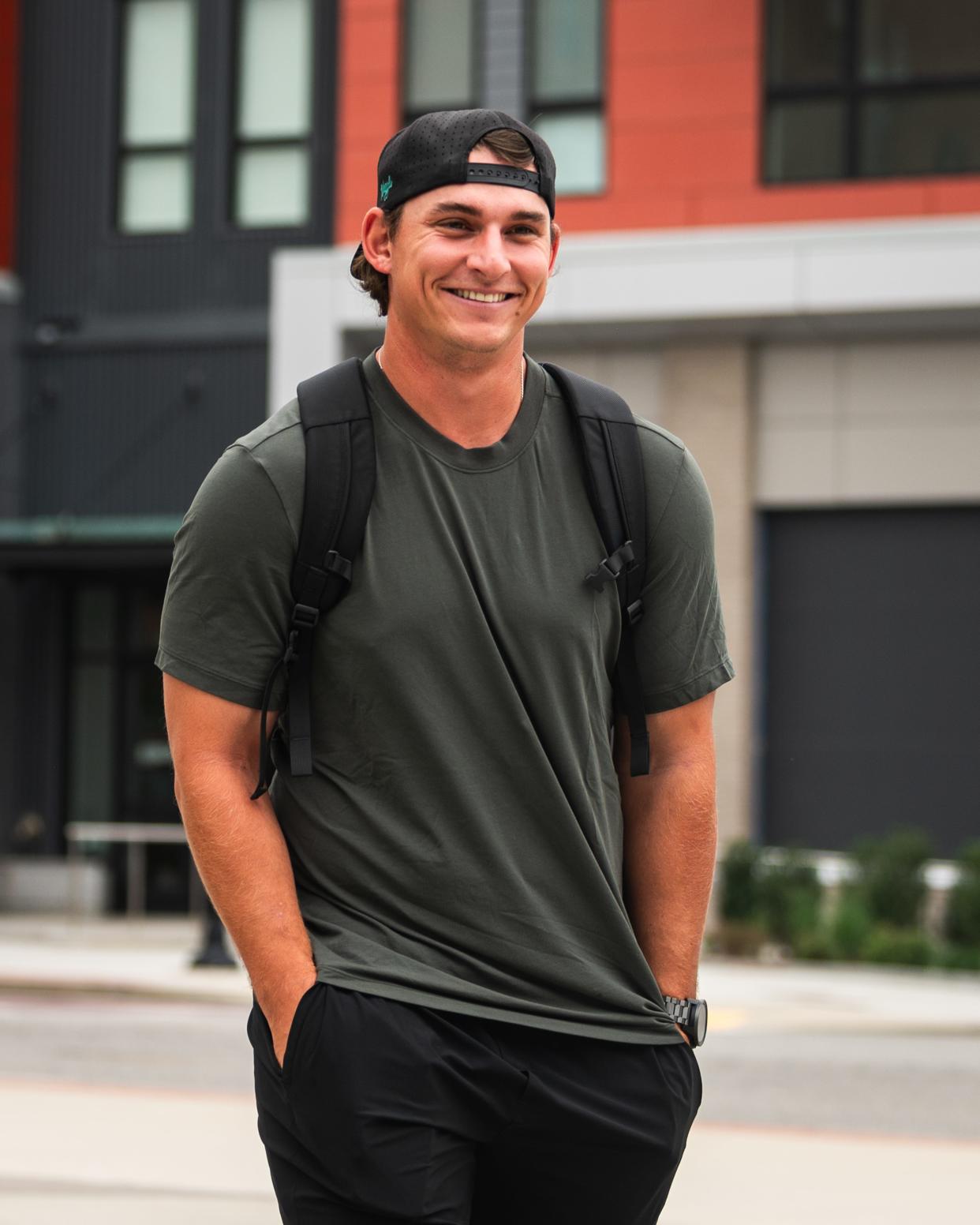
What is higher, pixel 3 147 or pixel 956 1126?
pixel 3 147

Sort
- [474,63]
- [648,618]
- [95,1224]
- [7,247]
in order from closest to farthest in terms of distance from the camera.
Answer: [648,618] → [95,1224] → [474,63] → [7,247]

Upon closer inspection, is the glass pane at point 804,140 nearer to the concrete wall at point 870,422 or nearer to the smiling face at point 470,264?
the concrete wall at point 870,422

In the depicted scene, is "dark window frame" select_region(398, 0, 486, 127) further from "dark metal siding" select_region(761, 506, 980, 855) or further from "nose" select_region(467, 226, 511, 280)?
"nose" select_region(467, 226, 511, 280)

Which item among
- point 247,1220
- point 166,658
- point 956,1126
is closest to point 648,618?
point 166,658

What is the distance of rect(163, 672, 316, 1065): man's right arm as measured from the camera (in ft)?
9.02

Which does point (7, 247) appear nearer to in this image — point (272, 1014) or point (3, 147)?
point (3, 147)

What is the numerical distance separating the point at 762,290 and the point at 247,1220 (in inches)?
498

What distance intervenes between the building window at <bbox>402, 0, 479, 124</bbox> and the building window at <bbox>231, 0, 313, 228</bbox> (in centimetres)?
127

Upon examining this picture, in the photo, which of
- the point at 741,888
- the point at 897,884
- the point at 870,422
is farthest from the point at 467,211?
the point at 870,422

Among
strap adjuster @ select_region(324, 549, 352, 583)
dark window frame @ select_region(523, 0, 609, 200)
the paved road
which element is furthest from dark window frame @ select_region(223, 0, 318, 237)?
strap adjuster @ select_region(324, 549, 352, 583)

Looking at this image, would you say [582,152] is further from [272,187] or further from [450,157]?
[450,157]

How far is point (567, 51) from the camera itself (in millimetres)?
19328

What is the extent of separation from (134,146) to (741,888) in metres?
9.42

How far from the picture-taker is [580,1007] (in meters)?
2.78
